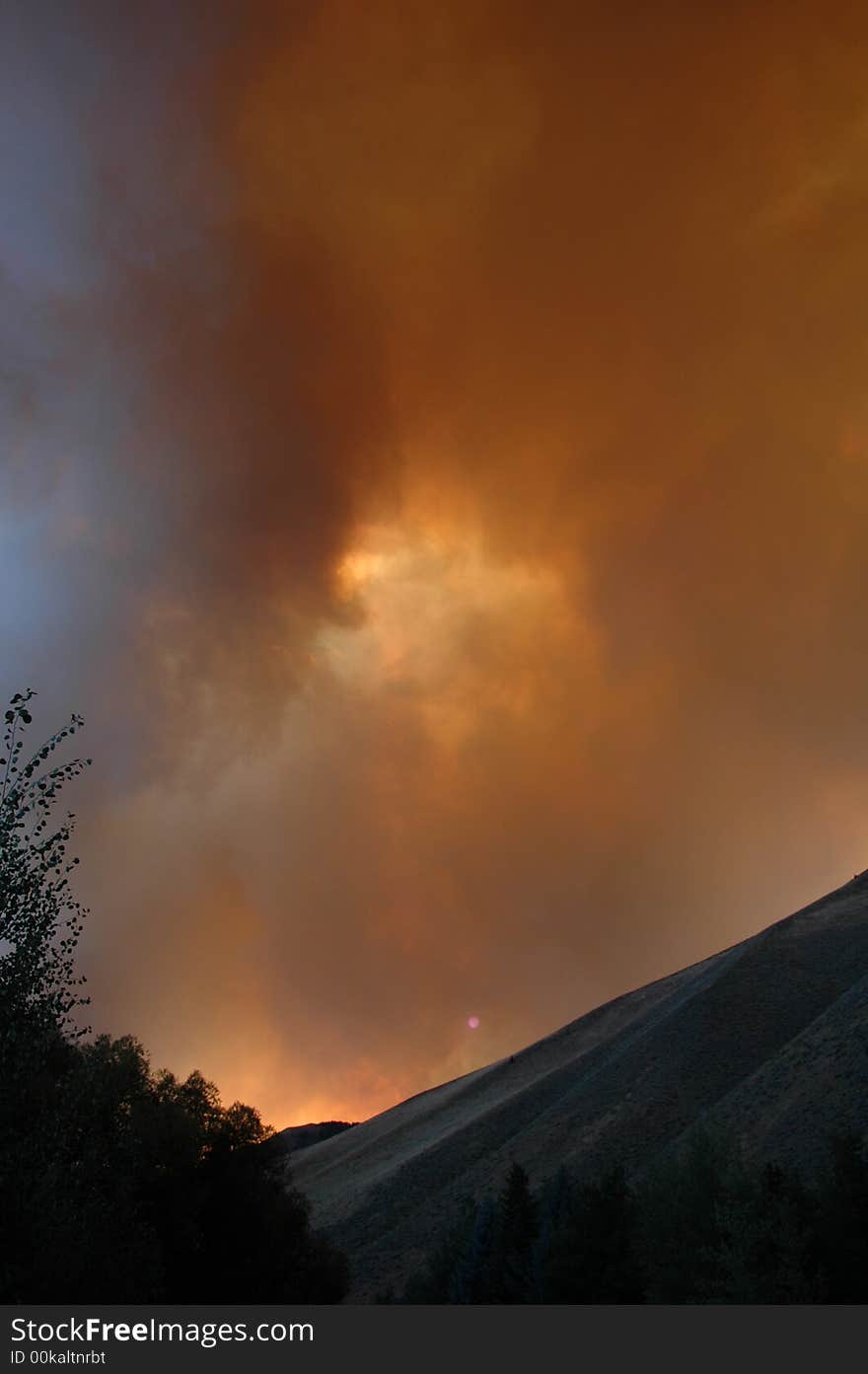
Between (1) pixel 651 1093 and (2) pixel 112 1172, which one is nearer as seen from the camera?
(2) pixel 112 1172

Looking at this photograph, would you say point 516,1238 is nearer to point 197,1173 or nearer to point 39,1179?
point 197,1173

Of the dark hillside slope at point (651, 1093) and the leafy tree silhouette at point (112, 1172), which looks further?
the dark hillside slope at point (651, 1093)

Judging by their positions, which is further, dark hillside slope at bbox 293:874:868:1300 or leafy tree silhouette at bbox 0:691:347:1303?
dark hillside slope at bbox 293:874:868:1300

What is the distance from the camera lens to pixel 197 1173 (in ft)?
180

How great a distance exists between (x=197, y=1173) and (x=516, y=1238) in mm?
23188
